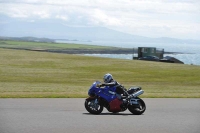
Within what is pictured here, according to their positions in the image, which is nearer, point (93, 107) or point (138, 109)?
point (93, 107)

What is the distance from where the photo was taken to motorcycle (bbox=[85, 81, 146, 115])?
13.7m

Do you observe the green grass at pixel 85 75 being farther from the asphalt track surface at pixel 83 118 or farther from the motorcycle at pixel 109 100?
the motorcycle at pixel 109 100

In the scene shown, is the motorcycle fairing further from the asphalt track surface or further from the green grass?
the green grass

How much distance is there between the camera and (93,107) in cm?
1394

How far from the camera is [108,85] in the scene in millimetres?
13711

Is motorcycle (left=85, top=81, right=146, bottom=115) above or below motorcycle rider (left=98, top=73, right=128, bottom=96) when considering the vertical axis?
below

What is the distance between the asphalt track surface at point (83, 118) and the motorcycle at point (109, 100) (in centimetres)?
20

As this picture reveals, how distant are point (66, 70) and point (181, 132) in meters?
29.6

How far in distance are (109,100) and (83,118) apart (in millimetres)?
1038

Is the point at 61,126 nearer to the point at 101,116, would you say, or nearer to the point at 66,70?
the point at 101,116

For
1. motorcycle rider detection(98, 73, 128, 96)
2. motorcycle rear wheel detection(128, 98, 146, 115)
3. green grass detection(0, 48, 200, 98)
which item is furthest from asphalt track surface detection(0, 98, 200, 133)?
green grass detection(0, 48, 200, 98)

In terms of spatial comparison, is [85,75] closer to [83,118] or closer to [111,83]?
[111,83]

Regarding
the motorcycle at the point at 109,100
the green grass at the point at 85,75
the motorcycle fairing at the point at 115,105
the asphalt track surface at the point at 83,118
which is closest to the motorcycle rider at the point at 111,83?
the motorcycle at the point at 109,100

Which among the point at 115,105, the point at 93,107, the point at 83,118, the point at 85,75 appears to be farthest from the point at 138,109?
the point at 85,75
